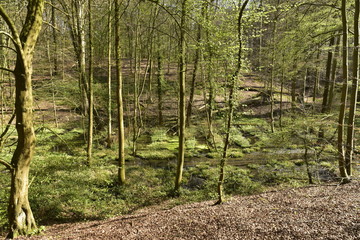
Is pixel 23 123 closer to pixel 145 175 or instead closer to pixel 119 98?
pixel 119 98

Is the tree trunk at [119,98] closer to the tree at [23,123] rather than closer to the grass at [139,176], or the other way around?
the grass at [139,176]

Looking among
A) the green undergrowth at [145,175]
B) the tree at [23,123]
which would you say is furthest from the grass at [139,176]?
the tree at [23,123]

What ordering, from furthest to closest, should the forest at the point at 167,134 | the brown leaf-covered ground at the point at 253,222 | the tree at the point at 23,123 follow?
the forest at the point at 167,134, the brown leaf-covered ground at the point at 253,222, the tree at the point at 23,123

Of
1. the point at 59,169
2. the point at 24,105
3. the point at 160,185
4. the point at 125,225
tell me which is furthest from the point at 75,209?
the point at 24,105

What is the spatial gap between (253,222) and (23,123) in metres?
6.43

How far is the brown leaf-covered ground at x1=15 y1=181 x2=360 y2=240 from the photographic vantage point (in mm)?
5445

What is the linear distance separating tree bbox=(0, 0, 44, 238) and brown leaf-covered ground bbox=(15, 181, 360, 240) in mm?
737

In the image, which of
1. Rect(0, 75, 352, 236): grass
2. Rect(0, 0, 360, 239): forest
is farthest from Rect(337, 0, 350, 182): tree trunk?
Rect(0, 75, 352, 236): grass

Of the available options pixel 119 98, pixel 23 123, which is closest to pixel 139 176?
pixel 119 98

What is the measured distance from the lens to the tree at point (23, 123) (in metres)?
5.09

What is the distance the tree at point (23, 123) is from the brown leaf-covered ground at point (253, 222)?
737 millimetres

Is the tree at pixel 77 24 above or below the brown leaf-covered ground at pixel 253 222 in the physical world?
above

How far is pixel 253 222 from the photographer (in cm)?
611

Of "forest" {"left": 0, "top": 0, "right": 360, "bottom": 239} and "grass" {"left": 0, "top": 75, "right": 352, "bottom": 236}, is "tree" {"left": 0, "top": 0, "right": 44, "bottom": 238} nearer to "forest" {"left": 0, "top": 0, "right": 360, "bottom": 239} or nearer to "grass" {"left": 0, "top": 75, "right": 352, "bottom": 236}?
"forest" {"left": 0, "top": 0, "right": 360, "bottom": 239}
